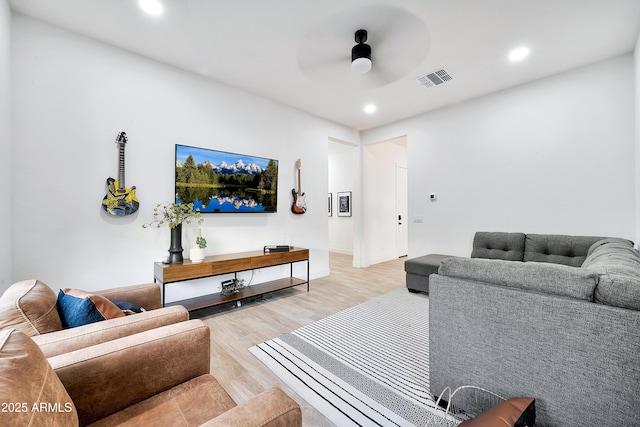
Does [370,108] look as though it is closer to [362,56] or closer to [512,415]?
[362,56]

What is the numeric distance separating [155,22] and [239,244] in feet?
8.09

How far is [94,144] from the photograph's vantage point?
2447 millimetres

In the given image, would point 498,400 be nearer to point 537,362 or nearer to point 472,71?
point 537,362

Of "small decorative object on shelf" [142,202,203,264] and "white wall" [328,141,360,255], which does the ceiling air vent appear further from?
"small decorative object on shelf" [142,202,203,264]

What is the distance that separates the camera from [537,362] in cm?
109

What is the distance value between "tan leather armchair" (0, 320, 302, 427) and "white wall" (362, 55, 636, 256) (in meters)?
3.95

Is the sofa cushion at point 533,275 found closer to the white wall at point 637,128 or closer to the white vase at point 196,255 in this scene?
the white wall at point 637,128

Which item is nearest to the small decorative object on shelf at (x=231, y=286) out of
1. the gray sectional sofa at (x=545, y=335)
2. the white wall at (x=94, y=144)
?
the white wall at (x=94, y=144)

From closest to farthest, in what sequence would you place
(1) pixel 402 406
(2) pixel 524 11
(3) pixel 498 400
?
(3) pixel 498 400, (1) pixel 402 406, (2) pixel 524 11

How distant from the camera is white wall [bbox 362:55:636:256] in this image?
2.85 meters

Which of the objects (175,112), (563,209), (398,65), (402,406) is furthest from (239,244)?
(563,209)

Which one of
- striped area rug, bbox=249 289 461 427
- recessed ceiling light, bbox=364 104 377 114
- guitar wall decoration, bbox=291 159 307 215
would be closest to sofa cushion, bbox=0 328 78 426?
striped area rug, bbox=249 289 461 427

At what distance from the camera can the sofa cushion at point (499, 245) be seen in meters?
3.20

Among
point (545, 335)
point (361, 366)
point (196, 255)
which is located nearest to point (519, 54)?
point (545, 335)
